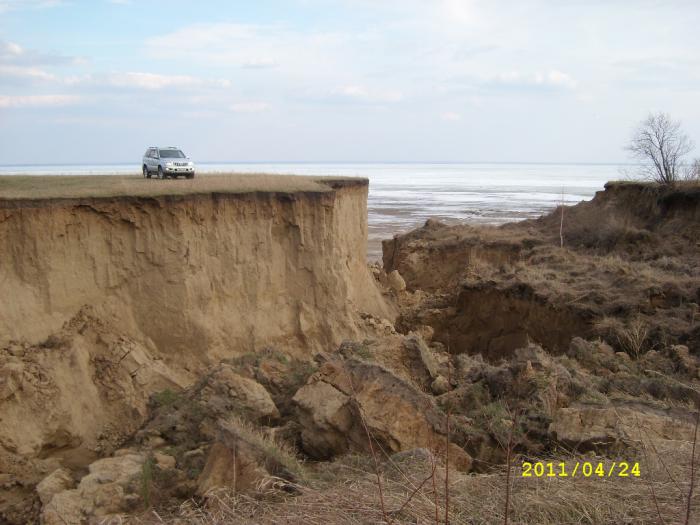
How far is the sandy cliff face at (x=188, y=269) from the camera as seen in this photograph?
11.3m

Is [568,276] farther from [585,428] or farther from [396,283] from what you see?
[585,428]

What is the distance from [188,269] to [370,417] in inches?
294

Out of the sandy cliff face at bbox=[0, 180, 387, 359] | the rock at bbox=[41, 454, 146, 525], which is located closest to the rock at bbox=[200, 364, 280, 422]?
the rock at bbox=[41, 454, 146, 525]

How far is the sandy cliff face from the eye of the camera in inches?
444

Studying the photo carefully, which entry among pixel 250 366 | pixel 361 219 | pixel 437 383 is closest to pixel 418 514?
pixel 437 383

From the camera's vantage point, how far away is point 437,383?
29.1ft

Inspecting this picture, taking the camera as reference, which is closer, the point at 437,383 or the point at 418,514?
the point at 418,514

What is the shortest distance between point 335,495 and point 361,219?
14.2 meters

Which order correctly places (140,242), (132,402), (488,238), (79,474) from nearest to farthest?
(79,474)
(132,402)
(140,242)
(488,238)

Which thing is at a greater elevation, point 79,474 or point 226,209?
point 226,209

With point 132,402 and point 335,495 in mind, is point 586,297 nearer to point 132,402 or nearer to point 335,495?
point 132,402

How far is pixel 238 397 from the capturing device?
820 centimetres
